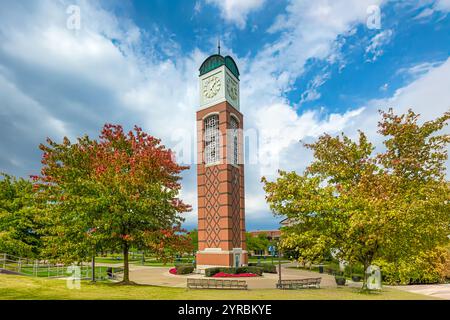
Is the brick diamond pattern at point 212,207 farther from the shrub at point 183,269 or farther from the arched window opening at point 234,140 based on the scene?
the shrub at point 183,269

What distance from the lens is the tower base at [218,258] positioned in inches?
1273

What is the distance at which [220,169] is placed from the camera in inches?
1347

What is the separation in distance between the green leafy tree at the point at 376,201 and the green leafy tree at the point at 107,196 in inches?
269

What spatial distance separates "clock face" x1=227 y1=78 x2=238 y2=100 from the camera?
3666 cm

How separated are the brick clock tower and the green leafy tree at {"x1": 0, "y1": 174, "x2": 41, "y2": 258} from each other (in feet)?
55.6

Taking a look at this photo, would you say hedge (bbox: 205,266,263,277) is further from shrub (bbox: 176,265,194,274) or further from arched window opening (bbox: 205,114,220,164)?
arched window opening (bbox: 205,114,220,164)

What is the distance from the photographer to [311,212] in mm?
15984

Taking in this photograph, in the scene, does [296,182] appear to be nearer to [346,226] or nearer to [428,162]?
[346,226]

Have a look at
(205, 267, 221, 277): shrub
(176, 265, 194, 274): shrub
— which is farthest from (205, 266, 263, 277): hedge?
(176, 265, 194, 274): shrub

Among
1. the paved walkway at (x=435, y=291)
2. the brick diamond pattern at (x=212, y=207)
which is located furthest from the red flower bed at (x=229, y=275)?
the paved walkway at (x=435, y=291)

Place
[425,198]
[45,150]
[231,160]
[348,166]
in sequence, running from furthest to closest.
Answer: [231,160] < [45,150] < [348,166] < [425,198]

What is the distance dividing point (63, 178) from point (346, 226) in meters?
16.4

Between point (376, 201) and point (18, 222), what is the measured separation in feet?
86.7
